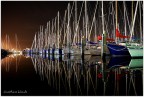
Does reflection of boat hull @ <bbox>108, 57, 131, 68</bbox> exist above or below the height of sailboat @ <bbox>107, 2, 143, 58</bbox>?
below

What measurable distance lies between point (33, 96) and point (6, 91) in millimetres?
1381

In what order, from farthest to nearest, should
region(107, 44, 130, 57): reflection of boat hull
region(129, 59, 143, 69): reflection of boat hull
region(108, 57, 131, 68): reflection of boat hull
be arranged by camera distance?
region(107, 44, 130, 57): reflection of boat hull
region(108, 57, 131, 68): reflection of boat hull
region(129, 59, 143, 69): reflection of boat hull

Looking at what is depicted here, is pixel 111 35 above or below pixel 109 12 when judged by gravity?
below

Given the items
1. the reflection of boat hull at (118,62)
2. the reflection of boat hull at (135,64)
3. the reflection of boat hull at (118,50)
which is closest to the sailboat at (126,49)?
the reflection of boat hull at (118,50)

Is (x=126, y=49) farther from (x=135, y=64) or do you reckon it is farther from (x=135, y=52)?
(x=135, y=64)

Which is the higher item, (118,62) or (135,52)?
(135,52)

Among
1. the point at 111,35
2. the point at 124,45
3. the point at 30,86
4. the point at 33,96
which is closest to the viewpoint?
the point at 33,96

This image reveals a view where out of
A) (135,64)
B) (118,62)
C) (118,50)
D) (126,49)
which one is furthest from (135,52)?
(135,64)

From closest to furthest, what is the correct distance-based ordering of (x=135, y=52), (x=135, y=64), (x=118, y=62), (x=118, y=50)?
(x=135, y=64), (x=118, y=62), (x=135, y=52), (x=118, y=50)

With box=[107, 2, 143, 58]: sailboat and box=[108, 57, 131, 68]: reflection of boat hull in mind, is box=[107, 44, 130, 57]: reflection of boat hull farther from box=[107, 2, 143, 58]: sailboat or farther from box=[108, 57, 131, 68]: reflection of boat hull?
box=[108, 57, 131, 68]: reflection of boat hull

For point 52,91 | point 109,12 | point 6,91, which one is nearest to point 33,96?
point 52,91

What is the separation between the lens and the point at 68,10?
41.6 metres

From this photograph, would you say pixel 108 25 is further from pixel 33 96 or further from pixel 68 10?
pixel 33 96

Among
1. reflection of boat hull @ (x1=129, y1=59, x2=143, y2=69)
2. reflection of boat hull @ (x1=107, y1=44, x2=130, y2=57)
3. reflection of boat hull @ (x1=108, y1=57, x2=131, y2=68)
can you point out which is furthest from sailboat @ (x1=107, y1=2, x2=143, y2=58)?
reflection of boat hull @ (x1=129, y1=59, x2=143, y2=69)
